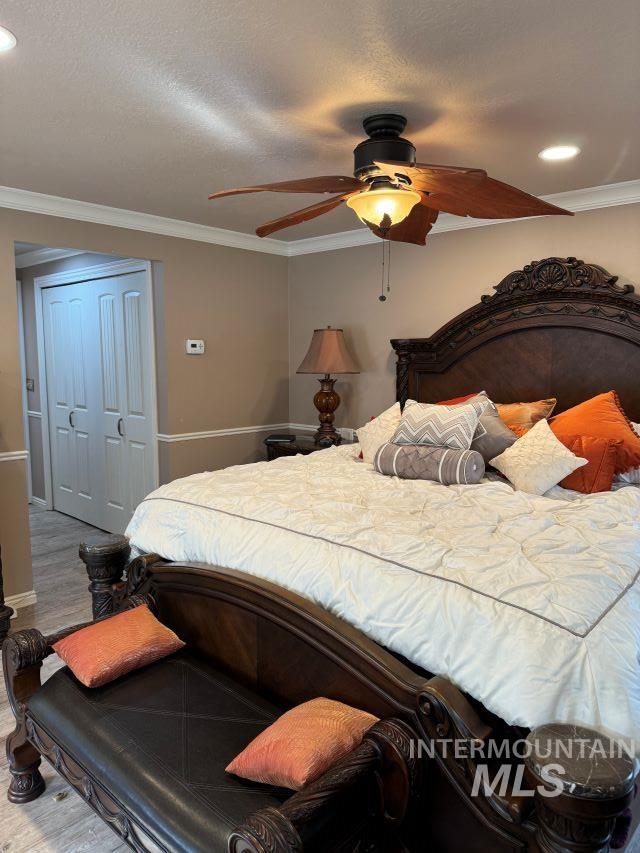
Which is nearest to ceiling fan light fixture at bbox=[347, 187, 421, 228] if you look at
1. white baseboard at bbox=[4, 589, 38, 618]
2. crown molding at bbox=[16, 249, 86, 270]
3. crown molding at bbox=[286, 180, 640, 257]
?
crown molding at bbox=[286, 180, 640, 257]

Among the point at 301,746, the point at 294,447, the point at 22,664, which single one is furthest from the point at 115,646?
the point at 294,447

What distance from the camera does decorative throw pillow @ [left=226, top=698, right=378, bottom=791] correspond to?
144cm

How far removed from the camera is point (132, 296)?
4496mm

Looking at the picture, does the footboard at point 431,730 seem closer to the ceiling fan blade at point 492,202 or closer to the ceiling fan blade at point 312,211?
the ceiling fan blade at point 312,211

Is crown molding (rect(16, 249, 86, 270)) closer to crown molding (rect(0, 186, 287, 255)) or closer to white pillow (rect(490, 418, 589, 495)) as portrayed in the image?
crown molding (rect(0, 186, 287, 255))

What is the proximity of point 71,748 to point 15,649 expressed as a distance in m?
0.47

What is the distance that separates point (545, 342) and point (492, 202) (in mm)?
1368

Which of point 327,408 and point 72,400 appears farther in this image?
point 72,400

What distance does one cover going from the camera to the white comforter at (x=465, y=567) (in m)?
1.40

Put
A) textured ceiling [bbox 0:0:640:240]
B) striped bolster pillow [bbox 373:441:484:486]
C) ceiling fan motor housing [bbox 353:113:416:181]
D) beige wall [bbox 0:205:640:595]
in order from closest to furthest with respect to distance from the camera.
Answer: textured ceiling [bbox 0:0:640:240] → ceiling fan motor housing [bbox 353:113:416:181] → striped bolster pillow [bbox 373:441:484:486] → beige wall [bbox 0:205:640:595]

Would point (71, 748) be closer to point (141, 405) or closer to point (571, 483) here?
point (571, 483)

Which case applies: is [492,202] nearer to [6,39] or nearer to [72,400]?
[6,39]

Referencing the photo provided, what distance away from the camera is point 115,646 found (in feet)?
6.62

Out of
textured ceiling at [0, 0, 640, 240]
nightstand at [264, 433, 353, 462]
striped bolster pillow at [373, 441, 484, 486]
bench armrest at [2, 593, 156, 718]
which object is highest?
textured ceiling at [0, 0, 640, 240]
